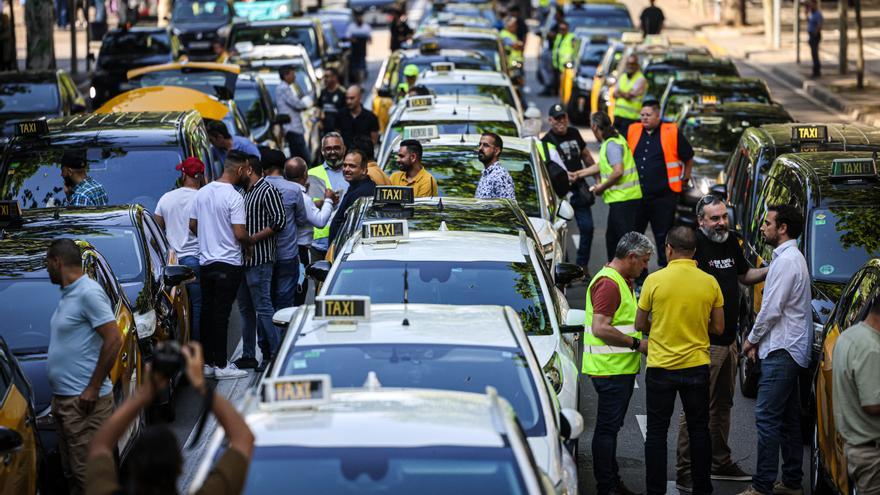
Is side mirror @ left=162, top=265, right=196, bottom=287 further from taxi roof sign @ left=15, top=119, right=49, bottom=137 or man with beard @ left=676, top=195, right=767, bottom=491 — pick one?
man with beard @ left=676, top=195, right=767, bottom=491

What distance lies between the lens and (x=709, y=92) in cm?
2272

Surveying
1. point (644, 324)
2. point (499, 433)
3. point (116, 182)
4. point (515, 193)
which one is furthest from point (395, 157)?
point (499, 433)

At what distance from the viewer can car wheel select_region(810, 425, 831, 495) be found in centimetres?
936

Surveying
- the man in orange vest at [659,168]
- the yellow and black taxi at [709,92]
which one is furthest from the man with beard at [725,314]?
the yellow and black taxi at [709,92]

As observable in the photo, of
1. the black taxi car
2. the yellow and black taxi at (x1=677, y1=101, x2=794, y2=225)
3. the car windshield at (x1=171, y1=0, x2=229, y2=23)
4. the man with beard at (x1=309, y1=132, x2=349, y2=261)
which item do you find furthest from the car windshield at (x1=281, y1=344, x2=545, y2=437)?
the car windshield at (x1=171, y1=0, x2=229, y2=23)

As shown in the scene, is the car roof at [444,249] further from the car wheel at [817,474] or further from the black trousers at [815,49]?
the black trousers at [815,49]

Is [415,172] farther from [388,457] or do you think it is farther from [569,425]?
[388,457]

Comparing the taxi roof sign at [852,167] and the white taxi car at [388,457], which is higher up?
the taxi roof sign at [852,167]

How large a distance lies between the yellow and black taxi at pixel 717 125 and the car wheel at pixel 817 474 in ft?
32.2

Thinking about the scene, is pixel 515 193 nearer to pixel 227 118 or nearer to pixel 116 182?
pixel 116 182

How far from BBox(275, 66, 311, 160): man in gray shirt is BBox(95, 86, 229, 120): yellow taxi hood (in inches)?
124

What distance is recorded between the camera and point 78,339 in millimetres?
8812

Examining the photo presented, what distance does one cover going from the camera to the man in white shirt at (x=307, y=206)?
13250 millimetres

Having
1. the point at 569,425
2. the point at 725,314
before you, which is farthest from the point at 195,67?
the point at 569,425
